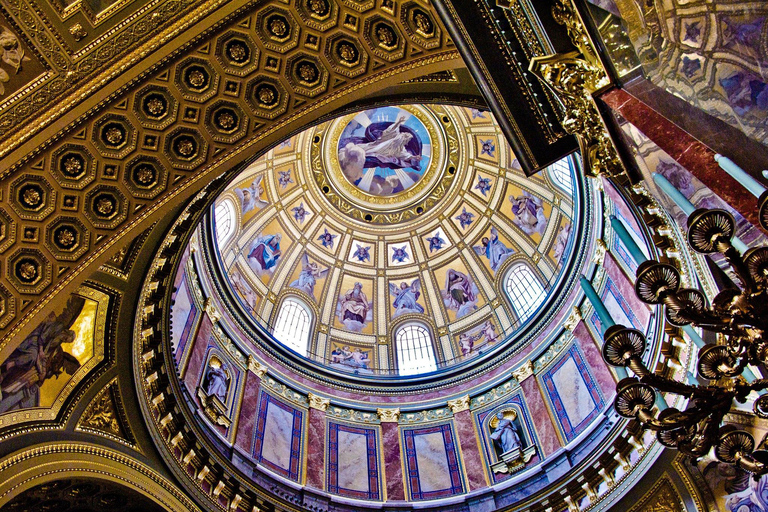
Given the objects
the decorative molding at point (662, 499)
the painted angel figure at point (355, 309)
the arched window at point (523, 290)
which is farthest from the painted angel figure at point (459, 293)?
the decorative molding at point (662, 499)

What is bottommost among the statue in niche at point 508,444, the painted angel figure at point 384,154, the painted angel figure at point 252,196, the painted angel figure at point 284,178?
the statue in niche at point 508,444

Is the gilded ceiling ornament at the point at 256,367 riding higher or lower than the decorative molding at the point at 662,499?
higher

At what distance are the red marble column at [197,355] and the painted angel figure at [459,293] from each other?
9.65 m

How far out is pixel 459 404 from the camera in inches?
719

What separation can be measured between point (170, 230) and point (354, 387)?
30.0ft

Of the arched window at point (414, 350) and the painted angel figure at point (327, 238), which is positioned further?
the painted angel figure at point (327, 238)

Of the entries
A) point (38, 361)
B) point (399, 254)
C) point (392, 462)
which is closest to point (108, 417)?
point (38, 361)

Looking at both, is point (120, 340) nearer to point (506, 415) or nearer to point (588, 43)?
point (588, 43)

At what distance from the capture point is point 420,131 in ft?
78.6

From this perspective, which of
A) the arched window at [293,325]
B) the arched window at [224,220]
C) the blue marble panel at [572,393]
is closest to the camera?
the blue marble panel at [572,393]

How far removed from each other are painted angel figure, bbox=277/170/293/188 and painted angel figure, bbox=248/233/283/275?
2.01m

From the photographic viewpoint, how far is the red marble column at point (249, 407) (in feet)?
49.4

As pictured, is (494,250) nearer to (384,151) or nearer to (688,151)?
(384,151)

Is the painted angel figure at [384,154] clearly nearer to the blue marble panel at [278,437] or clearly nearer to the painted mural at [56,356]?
the blue marble panel at [278,437]
